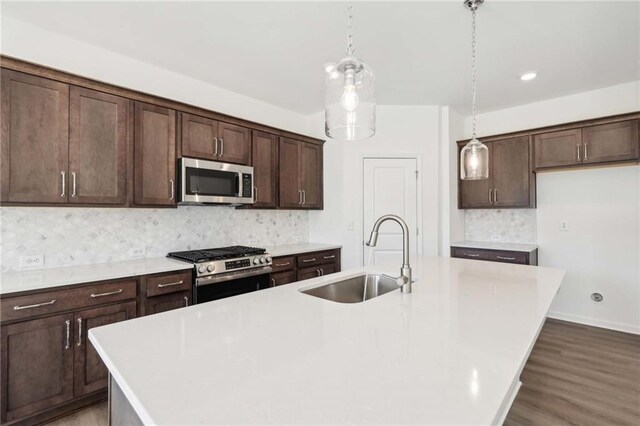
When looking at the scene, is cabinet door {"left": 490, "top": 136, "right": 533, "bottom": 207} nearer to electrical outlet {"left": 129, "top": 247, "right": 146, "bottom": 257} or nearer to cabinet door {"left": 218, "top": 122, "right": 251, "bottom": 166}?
cabinet door {"left": 218, "top": 122, "right": 251, "bottom": 166}

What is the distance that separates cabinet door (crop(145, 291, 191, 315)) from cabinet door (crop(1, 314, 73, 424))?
0.47 m

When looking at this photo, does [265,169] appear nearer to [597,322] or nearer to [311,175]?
[311,175]

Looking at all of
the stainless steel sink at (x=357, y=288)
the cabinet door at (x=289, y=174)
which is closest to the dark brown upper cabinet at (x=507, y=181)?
the cabinet door at (x=289, y=174)

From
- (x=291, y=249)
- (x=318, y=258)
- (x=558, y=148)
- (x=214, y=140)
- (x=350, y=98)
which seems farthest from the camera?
(x=318, y=258)

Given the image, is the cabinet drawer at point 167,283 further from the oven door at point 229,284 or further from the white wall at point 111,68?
the white wall at point 111,68

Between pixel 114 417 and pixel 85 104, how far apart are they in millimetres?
2128

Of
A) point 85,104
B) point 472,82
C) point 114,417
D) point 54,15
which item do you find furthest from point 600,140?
point 54,15

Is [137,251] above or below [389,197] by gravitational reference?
below

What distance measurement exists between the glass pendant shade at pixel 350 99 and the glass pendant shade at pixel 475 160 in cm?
77

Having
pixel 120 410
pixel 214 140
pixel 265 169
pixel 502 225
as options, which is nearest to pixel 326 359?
pixel 120 410

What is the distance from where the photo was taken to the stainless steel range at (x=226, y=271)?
2621 mm

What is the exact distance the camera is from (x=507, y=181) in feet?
12.9

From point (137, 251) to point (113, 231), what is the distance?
0.26 m

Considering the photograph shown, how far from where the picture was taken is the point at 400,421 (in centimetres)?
67
